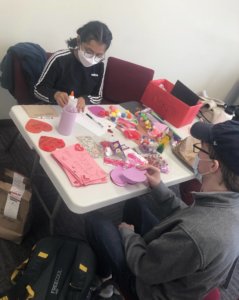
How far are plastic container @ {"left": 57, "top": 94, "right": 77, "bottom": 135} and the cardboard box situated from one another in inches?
18.0

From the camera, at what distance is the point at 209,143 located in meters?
1.02

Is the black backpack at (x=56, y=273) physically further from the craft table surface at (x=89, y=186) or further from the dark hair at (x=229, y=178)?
the dark hair at (x=229, y=178)

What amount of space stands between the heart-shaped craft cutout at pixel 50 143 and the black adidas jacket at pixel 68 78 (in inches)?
18.4

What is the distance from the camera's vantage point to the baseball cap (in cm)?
89

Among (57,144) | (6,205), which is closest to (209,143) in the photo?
(57,144)

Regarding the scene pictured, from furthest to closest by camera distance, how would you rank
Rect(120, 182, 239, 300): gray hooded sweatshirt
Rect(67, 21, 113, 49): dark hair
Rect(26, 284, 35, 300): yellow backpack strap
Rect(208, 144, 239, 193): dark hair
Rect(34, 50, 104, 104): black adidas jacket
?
Rect(34, 50, 104, 104): black adidas jacket < Rect(67, 21, 113, 49): dark hair < Rect(26, 284, 35, 300): yellow backpack strap < Rect(208, 144, 239, 193): dark hair < Rect(120, 182, 239, 300): gray hooded sweatshirt

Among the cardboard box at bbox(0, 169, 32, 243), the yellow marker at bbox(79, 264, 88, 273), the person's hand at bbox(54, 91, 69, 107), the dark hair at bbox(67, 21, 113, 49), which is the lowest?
the cardboard box at bbox(0, 169, 32, 243)

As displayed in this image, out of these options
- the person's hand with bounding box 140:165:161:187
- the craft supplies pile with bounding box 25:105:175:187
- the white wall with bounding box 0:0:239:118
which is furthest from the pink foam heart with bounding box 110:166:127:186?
the white wall with bounding box 0:0:239:118

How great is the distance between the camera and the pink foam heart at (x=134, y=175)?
46.1 inches

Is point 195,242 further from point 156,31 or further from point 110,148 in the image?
point 156,31

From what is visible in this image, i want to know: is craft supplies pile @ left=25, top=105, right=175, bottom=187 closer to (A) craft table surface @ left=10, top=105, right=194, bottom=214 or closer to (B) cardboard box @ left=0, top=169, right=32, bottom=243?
(A) craft table surface @ left=10, top=105, right=194, bottom=214

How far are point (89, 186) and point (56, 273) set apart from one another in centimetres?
41

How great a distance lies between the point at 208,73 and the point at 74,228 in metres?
2.78

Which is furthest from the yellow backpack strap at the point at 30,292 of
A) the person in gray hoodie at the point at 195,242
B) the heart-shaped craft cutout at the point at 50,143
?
the heart-shaped craft cutout at the point at 50,143
